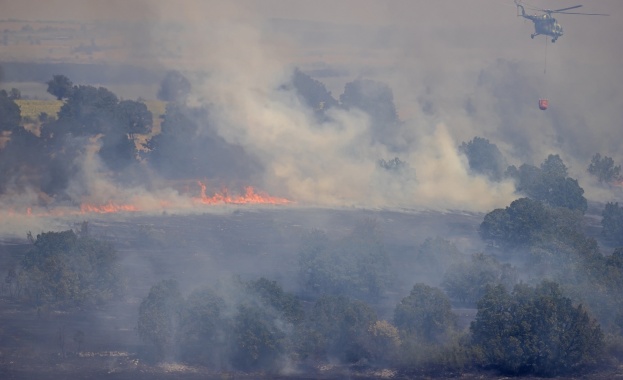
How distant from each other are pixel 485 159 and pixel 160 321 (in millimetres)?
58626

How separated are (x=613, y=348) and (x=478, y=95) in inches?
3035

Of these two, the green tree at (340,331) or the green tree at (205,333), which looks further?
the green tree at (340,331)

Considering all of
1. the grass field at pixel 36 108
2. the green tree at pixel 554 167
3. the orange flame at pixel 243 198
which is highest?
the grass field at pixel 36 108

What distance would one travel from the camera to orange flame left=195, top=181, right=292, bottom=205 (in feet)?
334

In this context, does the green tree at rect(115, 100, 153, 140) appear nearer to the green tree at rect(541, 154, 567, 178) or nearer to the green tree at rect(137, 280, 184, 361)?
the green tree at rect(541, 154, 567, 178)

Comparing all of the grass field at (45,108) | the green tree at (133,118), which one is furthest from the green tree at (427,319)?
the grass field at (45,108)

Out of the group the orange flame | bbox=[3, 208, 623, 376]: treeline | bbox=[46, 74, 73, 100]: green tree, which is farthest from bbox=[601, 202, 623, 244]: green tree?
bbox=[46, 74, 73, 100]: green tree

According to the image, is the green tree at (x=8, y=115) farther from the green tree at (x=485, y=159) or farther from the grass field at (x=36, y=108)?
the green tree at (x=485, y=159)

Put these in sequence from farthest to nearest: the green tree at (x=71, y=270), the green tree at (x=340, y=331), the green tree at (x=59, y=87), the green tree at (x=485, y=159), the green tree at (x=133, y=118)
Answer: the green tree at (x=59, y=87), the green tree at (x=485, y=159), the green tree at (x=133, y=118), the green tree at (x=71, y=270), the green tree at (x=340, y=331)

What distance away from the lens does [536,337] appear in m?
63.6

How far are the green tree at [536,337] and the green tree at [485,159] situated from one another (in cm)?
5033

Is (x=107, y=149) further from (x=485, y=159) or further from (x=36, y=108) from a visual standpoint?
(x=485, y=159)

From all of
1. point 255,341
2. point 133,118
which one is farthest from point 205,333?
point 133,118

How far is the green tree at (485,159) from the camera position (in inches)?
4540
